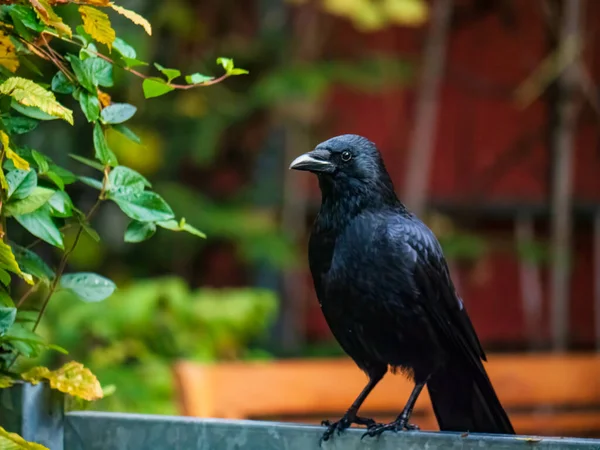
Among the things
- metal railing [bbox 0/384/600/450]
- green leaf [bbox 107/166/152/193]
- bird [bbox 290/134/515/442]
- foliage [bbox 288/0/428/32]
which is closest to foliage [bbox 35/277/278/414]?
foliage [bbox 288/0/428/32]

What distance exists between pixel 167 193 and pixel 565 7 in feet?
7.84

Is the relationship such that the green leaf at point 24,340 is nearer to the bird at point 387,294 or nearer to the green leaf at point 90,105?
the green leaf at point 90,105

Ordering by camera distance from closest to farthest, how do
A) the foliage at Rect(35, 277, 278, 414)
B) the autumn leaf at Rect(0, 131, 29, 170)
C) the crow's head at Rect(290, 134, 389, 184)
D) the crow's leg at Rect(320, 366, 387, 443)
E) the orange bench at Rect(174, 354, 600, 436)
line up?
the autumn leaf at Rect(0, 131, 29, 170) < the crow's leg at Rect(320, 366, 387, 443) < the crow's head at Rect(290, 134, 389, 184) < the orange bench at Rect(174, 354, 600, 436) < the foliage at Rect(35, 277, 278, 414)

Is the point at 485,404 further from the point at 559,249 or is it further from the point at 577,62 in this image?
the point at 577,62

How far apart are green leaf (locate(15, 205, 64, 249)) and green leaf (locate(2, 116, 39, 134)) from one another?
0.11 meters

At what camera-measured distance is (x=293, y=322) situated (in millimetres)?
5051

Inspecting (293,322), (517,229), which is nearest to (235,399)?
(293,322)

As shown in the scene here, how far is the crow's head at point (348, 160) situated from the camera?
1929mm

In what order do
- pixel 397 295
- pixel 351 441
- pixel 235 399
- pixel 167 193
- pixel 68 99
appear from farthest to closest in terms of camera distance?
1. pixel 167 193
2. pixel 68 99
3. pixel 235 399
4. pixel 397 295
5. pixel 351 441

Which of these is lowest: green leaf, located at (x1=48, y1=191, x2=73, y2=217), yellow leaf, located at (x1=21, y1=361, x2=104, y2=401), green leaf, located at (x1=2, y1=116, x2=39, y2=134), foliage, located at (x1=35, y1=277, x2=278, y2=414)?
foliage, located at (x1=35, y1=277, x2=278, y2=414)

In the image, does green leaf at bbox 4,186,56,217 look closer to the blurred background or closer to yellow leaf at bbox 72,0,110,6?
yellow leaf at bbox 72,0,110,6

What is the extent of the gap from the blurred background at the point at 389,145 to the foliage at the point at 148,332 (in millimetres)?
447

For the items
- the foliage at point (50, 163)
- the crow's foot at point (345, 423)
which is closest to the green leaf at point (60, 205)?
the foliage at point (50, 163)

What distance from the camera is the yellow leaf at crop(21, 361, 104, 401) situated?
4.38ft
